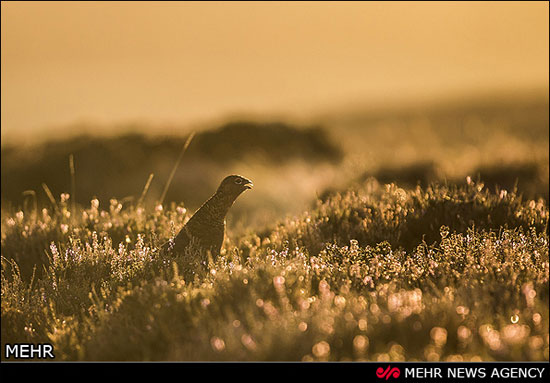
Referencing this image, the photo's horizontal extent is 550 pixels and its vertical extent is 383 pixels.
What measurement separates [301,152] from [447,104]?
40.1 meters

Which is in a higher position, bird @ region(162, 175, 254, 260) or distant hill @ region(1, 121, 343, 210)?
distant hill @ region(1, 121, 343, 210)

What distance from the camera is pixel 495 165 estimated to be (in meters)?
10.6

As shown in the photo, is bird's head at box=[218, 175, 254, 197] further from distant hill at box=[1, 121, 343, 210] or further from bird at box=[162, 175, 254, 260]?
distant hill at box=[1, 121, 343, 210]

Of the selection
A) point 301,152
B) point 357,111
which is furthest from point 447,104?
point 301,152

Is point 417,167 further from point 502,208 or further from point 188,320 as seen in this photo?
point 188,320
